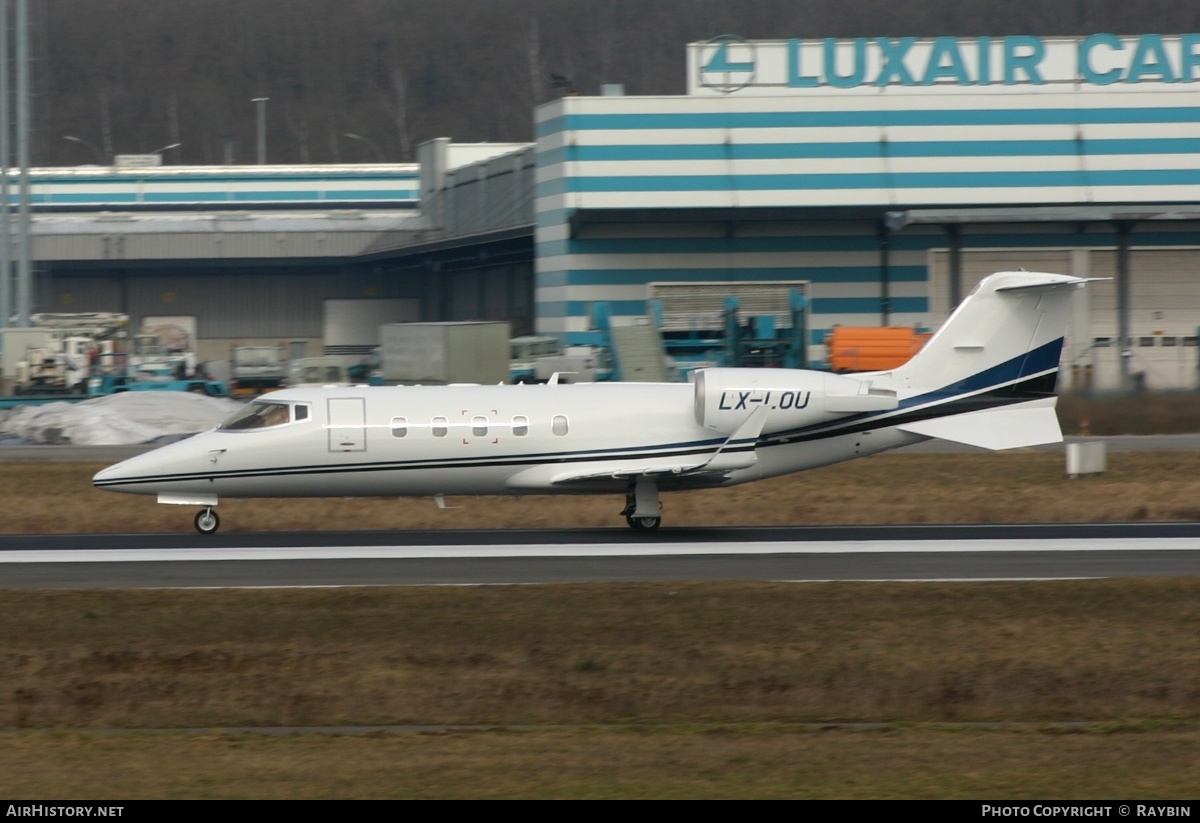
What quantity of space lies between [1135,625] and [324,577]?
10.6 m

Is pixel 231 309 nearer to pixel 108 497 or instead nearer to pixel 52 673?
pixel 108 497

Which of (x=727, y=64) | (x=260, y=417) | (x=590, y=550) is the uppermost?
(x=727, y=64)

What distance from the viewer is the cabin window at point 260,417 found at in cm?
2445

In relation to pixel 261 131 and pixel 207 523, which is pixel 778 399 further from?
pixel 261 131

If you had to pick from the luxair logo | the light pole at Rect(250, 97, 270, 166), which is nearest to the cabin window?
the luxair logo

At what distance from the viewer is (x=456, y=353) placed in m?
46.2

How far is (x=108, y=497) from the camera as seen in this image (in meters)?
30.3

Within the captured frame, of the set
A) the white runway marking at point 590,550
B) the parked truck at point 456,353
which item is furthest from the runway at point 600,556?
the parked truck at point 456,353

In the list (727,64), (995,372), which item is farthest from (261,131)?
(995,372)

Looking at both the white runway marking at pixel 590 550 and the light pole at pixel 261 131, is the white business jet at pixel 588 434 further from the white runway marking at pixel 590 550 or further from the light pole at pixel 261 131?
the light pole at pixel 261 131

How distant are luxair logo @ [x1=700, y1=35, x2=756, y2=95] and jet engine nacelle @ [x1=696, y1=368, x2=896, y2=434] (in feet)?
114

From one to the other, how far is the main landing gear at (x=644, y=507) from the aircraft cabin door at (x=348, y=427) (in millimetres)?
4651

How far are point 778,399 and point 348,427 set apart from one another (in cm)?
728

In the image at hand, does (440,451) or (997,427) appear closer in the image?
(440,451)
